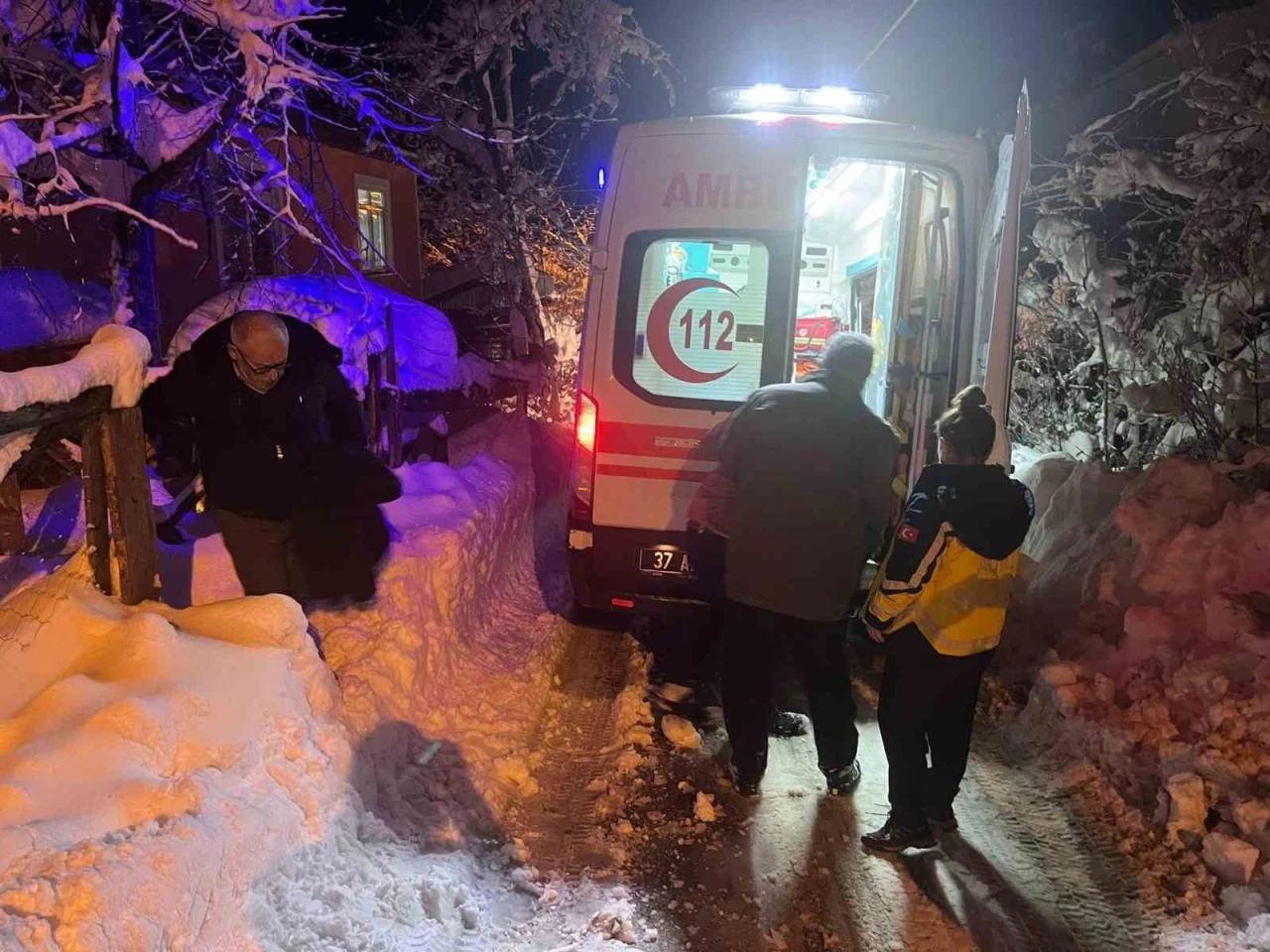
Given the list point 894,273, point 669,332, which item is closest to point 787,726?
point 669,332

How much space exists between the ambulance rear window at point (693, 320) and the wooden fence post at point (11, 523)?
3136mm

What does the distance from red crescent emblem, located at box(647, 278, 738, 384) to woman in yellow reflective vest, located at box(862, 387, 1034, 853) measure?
1642 millimetres

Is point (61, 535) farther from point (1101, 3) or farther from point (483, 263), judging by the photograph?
point (1101, 3)

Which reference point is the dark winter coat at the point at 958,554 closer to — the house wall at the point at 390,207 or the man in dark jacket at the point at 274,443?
the man in dark jacket at the point at 274,443

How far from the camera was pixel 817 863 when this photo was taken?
10.8ft

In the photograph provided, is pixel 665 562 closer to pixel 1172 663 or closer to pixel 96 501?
pixel 1172 663

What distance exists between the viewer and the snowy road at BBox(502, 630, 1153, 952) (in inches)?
114

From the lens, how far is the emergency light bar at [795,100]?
475cm

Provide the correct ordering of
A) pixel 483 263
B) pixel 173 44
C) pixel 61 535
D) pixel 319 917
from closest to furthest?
1. pixel 319 917
2. pixel 61 535
3. pixel 173 44
4. pixel 483 263

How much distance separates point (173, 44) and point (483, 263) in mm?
11722

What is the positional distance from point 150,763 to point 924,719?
2.72 metres

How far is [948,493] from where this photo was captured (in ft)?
10.1

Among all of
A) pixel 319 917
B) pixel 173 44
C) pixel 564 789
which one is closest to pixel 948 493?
pixel 564 789

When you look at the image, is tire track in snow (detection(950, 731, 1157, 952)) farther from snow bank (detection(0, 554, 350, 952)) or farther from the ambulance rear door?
snow bank (detection(0, 554, 350, 952))
